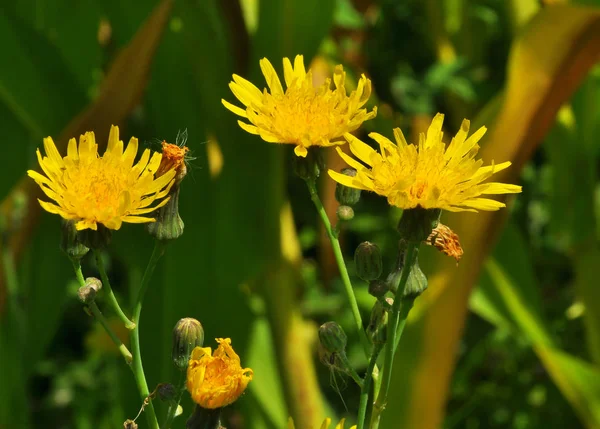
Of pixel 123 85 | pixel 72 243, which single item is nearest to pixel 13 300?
pixel 123 85

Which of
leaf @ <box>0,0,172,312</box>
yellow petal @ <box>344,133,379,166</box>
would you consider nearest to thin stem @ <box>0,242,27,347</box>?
leaf @ <box>0,0,172,312</box>

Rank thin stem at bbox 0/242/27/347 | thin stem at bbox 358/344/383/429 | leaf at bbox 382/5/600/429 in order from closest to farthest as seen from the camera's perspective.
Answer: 1. thin stem at bbox 358/344/383/429
2. leaf at bbox 382/5/600/429
3. thin stem at bbox 0/242/27/347

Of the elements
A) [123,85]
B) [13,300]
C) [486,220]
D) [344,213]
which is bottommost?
[13,300]

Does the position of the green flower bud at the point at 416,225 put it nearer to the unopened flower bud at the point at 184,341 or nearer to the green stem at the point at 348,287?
the green stem at the point at 348,287

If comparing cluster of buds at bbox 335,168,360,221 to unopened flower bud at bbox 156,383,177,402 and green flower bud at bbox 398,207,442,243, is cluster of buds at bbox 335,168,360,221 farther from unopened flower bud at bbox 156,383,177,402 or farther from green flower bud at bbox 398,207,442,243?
unopened flower bud at bbox 156,383,177,402

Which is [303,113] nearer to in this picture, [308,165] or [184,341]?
[308,165]

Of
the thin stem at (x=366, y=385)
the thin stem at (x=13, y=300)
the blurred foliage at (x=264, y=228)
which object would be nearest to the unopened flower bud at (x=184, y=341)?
the thin stem at (x=366, y=385)

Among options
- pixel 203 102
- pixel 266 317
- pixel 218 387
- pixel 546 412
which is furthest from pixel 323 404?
pixel 218 387
